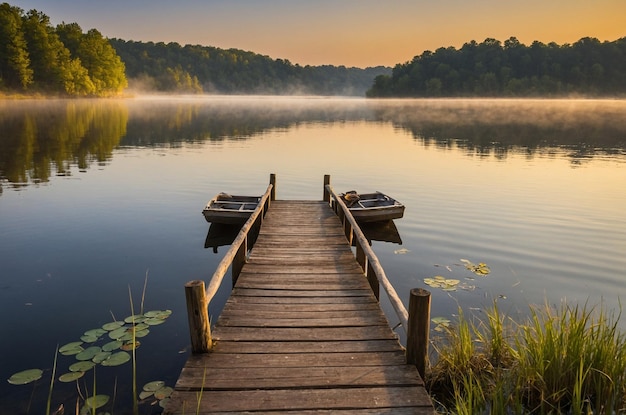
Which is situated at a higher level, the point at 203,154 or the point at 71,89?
the point at 71,89

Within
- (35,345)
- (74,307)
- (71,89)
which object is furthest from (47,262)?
(71,89)

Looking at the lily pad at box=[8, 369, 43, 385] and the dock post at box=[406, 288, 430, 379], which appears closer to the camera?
the dock post at box=[406, 288, 430, 379]

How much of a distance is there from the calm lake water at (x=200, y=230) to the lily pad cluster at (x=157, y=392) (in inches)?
5.8

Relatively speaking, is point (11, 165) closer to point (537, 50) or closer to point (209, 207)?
point (209, 207)

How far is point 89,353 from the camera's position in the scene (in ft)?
19.5

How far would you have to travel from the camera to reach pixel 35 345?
6.37 m

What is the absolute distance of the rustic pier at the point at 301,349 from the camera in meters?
4.05

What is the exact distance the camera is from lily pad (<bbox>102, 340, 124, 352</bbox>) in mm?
5930

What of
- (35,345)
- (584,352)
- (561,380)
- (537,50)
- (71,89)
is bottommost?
(35,345)

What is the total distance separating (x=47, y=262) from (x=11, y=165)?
15188 mm

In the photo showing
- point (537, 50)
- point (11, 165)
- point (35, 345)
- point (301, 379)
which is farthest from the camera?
point (537, 50)

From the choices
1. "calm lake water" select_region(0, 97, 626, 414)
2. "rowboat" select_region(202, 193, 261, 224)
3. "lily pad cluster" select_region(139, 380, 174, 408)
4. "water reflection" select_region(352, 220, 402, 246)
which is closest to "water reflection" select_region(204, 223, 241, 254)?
"calm lake water" select_region(0, 97, 626, 414)

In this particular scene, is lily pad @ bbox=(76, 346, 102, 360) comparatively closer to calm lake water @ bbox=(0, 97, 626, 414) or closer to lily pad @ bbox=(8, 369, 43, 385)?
calm lake water @ bbox=(0, 97, 626, 414)

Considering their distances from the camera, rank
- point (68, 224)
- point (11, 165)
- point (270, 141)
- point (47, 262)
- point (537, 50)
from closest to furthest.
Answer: point (47, 262)
point (68, 224)
point (11, 165)
point (270, 141)
point (537, 50)
